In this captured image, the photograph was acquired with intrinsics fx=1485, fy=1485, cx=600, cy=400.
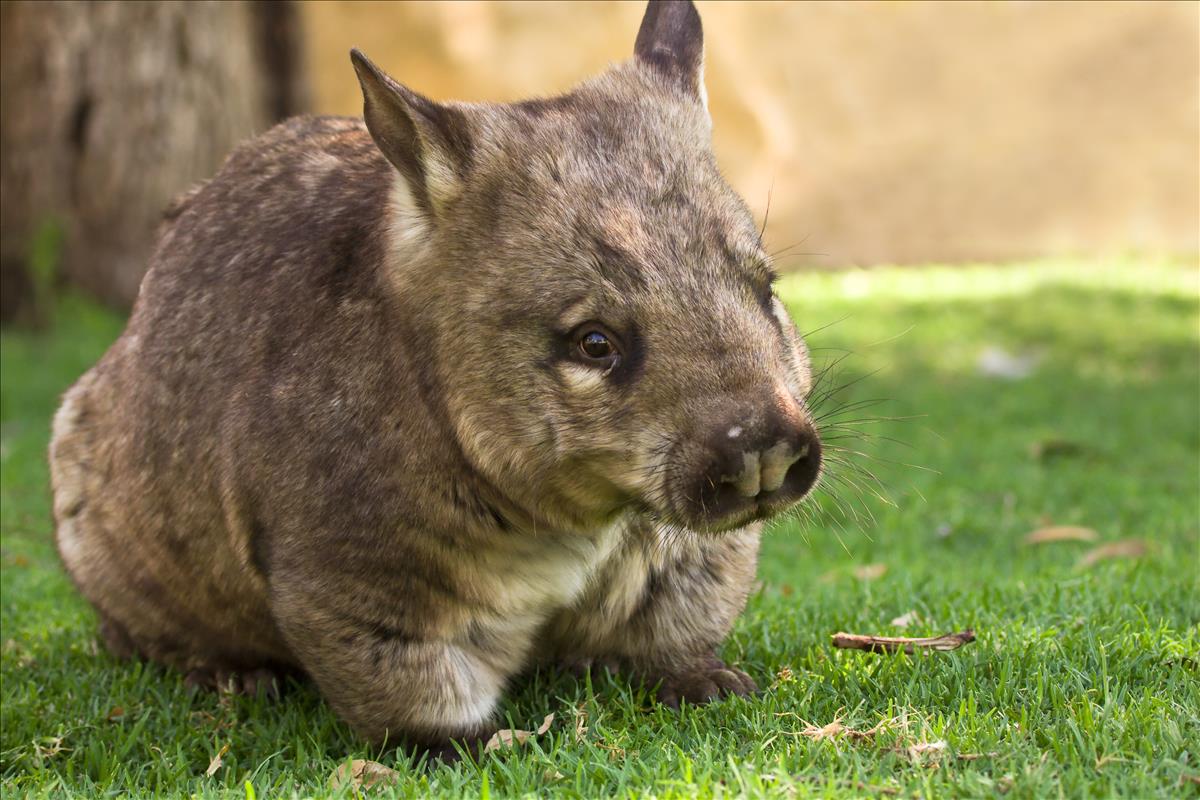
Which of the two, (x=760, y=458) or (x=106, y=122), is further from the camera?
(x=106, y=122)

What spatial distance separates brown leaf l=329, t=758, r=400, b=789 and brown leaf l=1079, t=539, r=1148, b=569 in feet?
8.93

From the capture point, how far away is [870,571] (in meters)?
4.77

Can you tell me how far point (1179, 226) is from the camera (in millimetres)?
12219

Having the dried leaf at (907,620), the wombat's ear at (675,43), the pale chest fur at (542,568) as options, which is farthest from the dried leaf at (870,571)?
the wombat's ear at (675,43)

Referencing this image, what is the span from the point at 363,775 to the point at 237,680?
92 cm

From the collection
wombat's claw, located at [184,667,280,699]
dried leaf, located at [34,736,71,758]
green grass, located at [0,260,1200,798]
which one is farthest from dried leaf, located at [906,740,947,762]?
dried leaf, located at [34,736,71,758]

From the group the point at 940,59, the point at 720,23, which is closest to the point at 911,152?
the point at 940,59

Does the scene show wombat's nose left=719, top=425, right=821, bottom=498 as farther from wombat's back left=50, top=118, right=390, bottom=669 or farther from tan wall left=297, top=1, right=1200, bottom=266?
tan wall left=297, top=1, right=1200, bottom=266

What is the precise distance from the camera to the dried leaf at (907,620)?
11.9ft

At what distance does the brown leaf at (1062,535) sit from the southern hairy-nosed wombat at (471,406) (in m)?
2.15

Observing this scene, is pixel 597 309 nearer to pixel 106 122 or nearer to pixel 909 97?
pixel 106 122

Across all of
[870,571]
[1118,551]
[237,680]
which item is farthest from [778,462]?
[1118,551]

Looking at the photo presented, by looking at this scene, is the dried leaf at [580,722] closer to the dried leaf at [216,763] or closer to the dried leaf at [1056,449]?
the dried leaf at [216,763]

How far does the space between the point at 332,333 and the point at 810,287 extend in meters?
8.12
